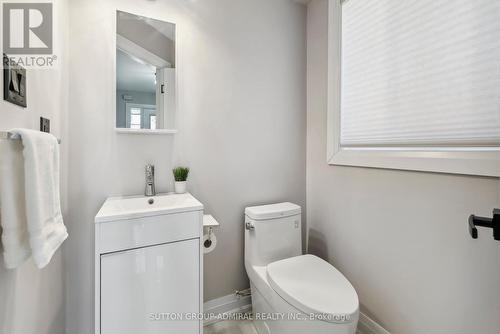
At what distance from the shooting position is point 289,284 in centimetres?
123

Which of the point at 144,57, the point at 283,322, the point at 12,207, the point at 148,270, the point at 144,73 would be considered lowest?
the point at 283,322

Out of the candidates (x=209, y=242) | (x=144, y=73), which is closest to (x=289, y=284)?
(x=209, y=242)

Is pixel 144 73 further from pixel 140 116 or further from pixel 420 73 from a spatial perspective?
pixel 420 73

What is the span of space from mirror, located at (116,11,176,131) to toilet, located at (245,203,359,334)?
0.89 m

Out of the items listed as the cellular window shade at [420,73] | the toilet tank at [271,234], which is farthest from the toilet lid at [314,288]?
the cellular window shade at [420,73]

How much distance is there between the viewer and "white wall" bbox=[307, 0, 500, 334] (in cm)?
101

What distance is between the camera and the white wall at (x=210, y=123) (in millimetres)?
1346

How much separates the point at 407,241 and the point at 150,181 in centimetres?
148

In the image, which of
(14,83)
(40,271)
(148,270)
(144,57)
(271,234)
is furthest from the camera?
(271,234)

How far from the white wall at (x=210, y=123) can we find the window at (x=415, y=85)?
15.4 inches

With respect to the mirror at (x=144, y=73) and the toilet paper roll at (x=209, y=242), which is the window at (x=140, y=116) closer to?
the mirror at (x=144, y=73)

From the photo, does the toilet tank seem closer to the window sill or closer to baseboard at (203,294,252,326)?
baseboard at (203,294,252,326)

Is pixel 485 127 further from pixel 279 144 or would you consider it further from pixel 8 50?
pixel 8 50

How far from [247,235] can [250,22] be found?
156 cm
